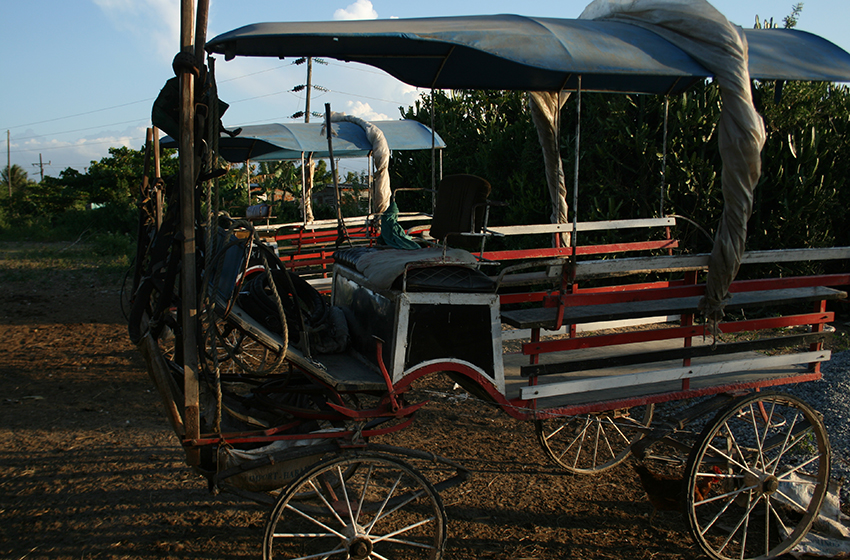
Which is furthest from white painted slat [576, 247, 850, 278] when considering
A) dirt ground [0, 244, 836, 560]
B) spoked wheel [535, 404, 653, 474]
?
dirt ground [0, 244, 836, 560]

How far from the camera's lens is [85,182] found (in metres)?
26.4

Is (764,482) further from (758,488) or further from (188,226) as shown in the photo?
(188,226)

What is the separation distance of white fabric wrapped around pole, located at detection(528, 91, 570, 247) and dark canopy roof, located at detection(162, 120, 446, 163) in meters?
5.05

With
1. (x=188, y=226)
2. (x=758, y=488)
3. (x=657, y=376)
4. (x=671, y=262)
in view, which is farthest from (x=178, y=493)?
(x=758, y=488)

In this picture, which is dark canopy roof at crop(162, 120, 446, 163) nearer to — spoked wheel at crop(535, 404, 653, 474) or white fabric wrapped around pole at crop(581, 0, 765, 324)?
spoked wheel at crop(535, 404, 653, 474)

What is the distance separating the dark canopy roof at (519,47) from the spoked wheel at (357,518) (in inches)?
74.6

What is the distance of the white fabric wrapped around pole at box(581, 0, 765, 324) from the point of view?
116 inches

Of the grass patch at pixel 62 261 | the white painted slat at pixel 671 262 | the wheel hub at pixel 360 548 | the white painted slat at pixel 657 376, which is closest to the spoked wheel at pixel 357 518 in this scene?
the wheel hub at pixel 360 548

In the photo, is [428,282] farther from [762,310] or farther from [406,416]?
[762,310]

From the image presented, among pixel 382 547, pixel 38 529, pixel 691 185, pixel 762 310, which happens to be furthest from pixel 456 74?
pixel 762 310

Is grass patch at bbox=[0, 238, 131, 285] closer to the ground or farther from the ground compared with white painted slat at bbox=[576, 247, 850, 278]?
closer to the ground

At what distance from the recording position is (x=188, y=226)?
7.83 feet

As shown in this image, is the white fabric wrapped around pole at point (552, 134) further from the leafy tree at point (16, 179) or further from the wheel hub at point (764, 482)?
the leafy tree at point (16, 179)

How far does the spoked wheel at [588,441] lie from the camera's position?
392cm
